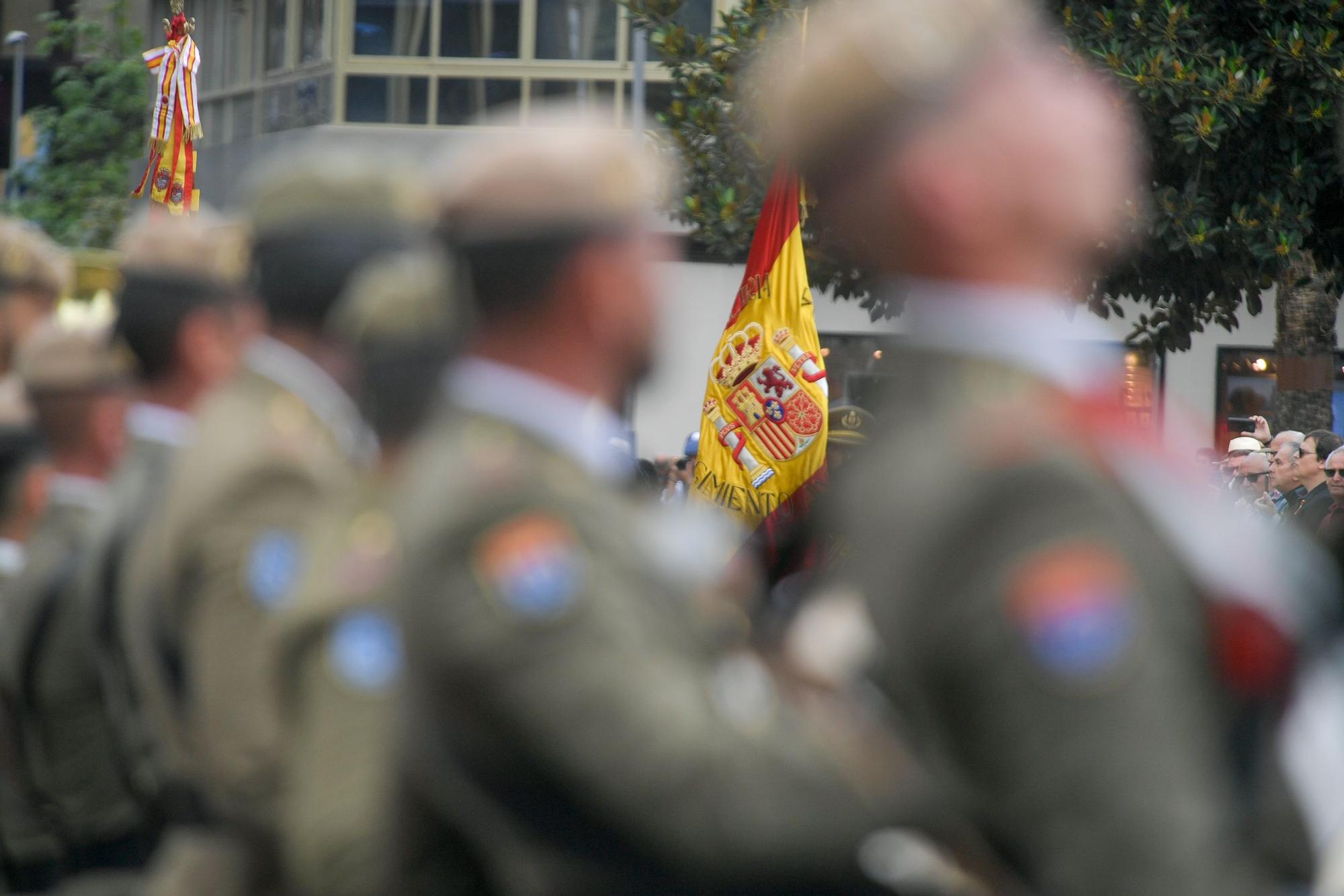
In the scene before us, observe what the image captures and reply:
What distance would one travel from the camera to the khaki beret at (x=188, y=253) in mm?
3289

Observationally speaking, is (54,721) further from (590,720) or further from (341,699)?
(590,720)

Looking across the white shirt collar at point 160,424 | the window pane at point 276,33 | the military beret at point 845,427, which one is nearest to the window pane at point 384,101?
the window pane at point 276,33

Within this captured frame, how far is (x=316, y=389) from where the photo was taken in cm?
298

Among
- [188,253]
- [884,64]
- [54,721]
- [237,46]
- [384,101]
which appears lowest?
[54,721]

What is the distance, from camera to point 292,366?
2971 mm

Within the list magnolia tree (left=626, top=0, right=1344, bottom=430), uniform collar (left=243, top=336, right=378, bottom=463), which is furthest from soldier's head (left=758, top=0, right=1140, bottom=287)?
magnolia tree (left=626, top=0, right=1344, bottom=430)

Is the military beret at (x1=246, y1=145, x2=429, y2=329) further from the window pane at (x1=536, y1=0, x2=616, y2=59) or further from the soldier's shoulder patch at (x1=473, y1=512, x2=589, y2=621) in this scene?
the window pane at (x1=536, y1=0, x2=616, y2=59)

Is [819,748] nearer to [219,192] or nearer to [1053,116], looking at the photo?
[1053,116]

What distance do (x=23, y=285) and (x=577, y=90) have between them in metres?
18.8

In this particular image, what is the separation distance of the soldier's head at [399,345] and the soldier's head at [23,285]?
2.27 metres

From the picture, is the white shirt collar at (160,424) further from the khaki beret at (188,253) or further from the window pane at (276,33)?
the window pane at (276,33)

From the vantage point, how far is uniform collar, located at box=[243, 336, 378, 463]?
9.64 ft

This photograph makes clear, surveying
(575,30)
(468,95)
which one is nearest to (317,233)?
(575,30)

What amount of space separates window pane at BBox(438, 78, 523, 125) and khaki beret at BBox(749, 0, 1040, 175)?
22435mm
